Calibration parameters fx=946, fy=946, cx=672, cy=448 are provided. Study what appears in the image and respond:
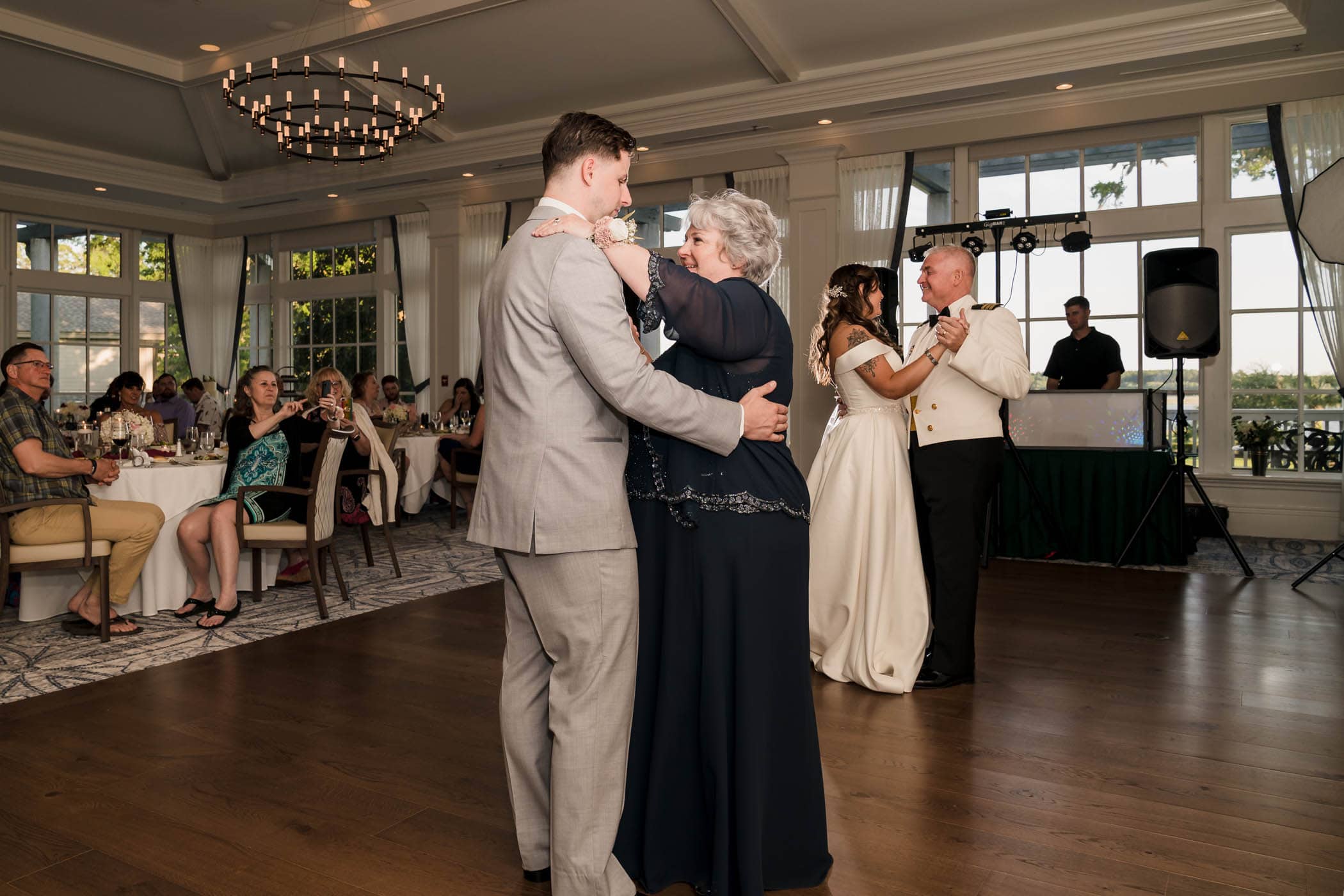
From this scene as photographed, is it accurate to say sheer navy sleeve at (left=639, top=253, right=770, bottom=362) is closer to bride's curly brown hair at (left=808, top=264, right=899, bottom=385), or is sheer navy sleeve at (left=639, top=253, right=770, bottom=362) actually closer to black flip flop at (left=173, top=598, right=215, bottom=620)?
bride's curly brown hair at (left=808, top=264, right=899, bottom=385)

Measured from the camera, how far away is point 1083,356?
749cm

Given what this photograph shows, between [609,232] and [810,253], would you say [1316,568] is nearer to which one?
[810,253]

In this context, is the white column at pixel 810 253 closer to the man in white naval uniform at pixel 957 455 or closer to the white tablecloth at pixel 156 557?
the man in white naval uniform at pixel 957 455

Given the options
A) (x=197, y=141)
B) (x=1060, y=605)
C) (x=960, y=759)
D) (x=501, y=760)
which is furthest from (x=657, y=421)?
(x=197, y=141)

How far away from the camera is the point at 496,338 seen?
188 cm

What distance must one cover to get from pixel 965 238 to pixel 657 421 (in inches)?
273

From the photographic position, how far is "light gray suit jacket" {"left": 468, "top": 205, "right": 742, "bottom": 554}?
1.74 metres

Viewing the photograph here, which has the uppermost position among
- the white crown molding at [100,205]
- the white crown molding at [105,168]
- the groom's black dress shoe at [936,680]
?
the white crown molding at [105,168]

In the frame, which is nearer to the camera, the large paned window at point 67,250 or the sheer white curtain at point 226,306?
the large paned window at point 67,250

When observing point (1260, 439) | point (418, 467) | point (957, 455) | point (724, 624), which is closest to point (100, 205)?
point (418, 467)

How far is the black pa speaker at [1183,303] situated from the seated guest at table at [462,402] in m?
6.21

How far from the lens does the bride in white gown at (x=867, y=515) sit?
11.7 feet

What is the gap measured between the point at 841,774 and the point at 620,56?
275 inches

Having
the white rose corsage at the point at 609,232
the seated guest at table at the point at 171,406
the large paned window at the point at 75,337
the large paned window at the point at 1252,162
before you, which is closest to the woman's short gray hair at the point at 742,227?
the white rose corsage at the point at 609,232
